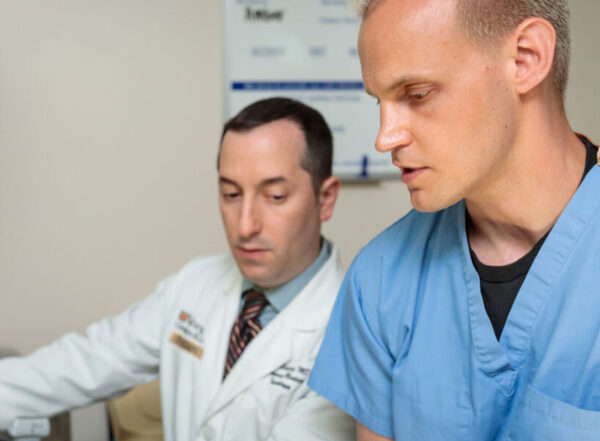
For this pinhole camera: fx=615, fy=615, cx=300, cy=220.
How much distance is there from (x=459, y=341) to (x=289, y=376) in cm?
48

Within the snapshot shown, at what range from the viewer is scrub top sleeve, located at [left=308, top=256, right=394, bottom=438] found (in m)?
0.96

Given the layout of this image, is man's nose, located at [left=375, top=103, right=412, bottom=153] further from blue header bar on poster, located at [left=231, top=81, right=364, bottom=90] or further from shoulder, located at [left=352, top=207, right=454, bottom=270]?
blue header bar on poster, located at [left=231, top=81, right=364, bottom=90]

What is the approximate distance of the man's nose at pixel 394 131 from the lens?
0.80 m

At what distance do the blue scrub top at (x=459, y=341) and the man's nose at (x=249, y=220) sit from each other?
0.31m

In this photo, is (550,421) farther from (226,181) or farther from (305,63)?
(305,63)

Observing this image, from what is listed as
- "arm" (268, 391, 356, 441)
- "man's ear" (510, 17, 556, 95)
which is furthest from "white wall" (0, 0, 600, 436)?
"man's ear" (510, 17, 556, 95)

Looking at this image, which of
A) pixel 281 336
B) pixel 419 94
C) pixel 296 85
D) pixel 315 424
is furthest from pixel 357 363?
pixel 296 85

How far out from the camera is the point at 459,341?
0.88 metres

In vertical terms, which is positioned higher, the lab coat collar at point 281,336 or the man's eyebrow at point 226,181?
the man's eyebrow at point 226,181

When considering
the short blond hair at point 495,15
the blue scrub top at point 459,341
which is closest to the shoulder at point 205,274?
the blue scrub top at point 459,341

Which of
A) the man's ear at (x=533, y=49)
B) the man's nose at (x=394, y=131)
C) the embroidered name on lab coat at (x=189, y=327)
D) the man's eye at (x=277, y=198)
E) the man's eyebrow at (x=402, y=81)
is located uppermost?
the man's ear at (x=533, y=49)

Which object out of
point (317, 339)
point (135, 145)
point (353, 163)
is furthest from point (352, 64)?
point (317, 339)

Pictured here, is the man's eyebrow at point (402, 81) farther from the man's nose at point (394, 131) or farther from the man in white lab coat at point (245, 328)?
the man in white lab coat at point (245, 328)

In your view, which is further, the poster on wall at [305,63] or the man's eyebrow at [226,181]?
the poster on wall at [305,63]
